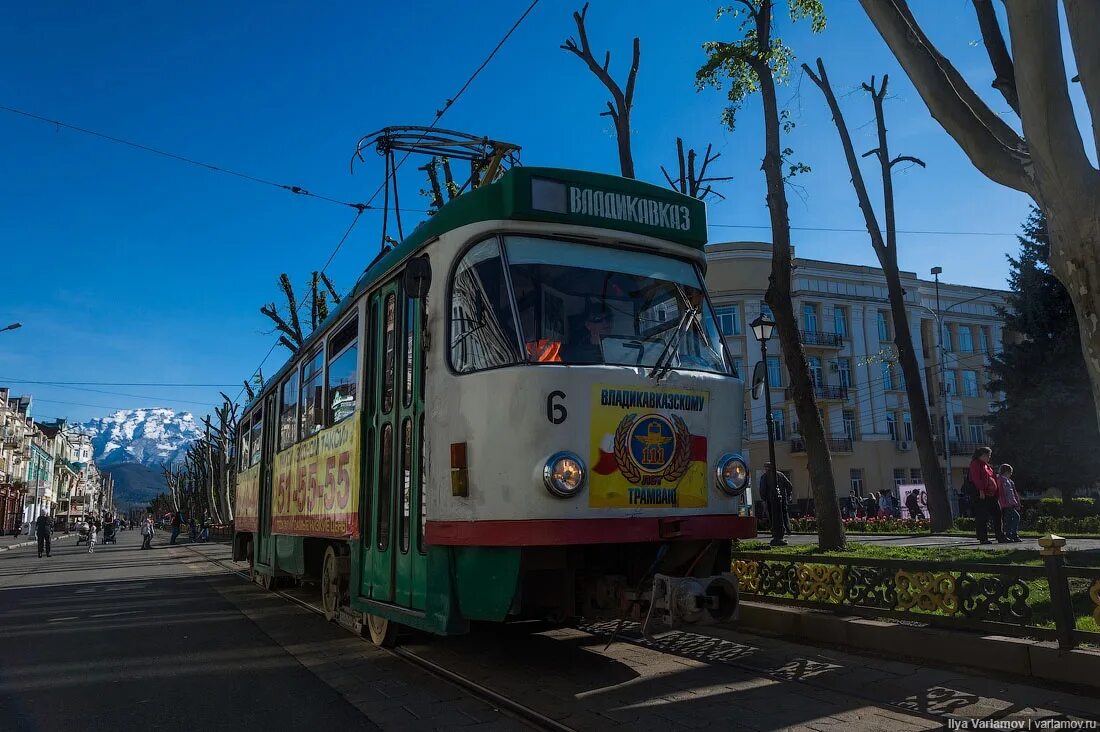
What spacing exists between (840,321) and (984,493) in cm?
3341

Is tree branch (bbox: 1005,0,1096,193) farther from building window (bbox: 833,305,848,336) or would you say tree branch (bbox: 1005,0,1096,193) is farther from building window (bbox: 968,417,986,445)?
building window (bbox: 968,417,986,445)

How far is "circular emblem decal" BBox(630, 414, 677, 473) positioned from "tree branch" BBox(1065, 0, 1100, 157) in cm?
322

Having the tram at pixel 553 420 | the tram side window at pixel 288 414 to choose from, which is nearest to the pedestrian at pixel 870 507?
the tram side window at pixel 288 414

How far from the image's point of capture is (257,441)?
13.9 m

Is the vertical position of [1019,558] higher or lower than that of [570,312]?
lower

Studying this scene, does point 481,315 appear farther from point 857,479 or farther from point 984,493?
point 857,479

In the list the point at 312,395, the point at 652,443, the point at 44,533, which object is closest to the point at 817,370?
the point at 44,533

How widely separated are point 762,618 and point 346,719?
4409mm

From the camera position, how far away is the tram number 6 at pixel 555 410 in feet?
16.8

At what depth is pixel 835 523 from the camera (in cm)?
1174

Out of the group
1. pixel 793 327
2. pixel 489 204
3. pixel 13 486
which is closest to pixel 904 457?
pixel 793 327

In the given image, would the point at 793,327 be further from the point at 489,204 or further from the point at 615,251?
the point at 489,204

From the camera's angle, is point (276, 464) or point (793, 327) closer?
point (276, 464)

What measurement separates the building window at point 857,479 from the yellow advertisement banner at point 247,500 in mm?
36243
